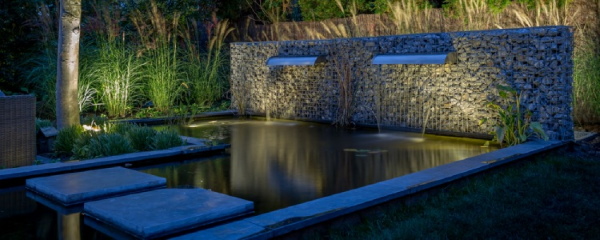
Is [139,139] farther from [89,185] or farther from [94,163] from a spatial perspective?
[89,185]

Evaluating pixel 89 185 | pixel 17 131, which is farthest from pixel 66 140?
pixel 89 185

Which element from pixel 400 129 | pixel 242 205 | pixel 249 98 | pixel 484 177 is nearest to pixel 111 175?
pixel 242 205

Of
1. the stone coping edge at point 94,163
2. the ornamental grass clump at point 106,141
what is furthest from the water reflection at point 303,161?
the ornamental grass clump at point 106,141

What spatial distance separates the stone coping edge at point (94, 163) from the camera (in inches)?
215

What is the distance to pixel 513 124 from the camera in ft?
23.5

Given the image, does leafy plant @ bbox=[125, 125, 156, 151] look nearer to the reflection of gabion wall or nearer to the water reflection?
the water reflection

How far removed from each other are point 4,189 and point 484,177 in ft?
13.8

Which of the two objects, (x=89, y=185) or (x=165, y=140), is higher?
(x=165, y=140)

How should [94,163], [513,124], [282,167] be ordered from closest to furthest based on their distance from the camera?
1. [94,163]
2. [282,167]
3. [513,124]

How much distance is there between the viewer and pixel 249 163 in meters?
6.28

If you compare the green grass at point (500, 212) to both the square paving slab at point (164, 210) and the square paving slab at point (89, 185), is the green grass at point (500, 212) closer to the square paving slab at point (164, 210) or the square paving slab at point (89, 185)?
the square paving slab at point (164, 210)

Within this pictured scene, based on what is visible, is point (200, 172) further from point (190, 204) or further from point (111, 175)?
point (190, 204)

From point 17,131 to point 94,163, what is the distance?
2.52ft

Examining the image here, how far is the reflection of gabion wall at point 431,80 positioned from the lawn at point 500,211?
171cm
